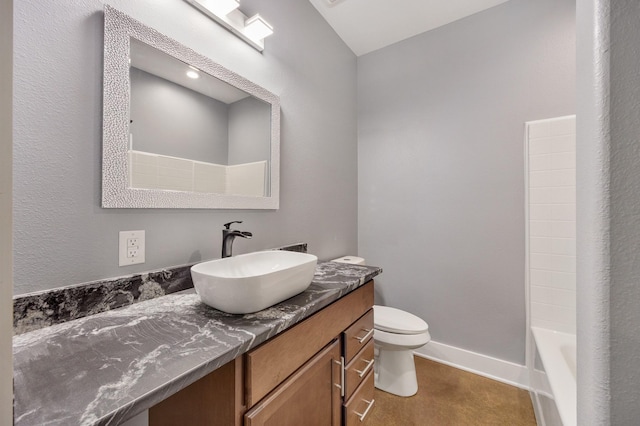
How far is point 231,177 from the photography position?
1320 mm

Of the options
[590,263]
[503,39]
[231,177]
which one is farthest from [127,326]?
[503,39]

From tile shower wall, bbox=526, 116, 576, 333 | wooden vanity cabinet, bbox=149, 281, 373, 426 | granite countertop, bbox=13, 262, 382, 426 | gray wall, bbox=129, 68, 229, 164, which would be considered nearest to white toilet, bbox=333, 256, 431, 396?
wooden vanity cabinet, bbox=149, 281, 373, 426

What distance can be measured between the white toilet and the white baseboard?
0.42 meters

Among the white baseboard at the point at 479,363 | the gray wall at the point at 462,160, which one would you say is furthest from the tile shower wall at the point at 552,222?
the white baseboard at the point at 479,363

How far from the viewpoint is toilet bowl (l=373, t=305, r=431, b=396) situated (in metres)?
1.61

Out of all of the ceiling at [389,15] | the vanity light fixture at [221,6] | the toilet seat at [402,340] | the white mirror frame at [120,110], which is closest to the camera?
the white mirror frame at [120,110]

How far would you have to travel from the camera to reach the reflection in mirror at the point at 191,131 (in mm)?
986

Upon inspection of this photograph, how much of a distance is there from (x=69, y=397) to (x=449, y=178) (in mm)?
2215

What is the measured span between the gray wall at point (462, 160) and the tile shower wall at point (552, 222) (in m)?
0.07

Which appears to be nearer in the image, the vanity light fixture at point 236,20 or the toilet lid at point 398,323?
the vanity light fixture at point 236,20

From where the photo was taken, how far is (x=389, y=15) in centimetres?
197

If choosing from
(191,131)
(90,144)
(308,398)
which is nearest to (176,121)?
(191,131)

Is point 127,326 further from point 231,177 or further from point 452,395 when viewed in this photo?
point 452,395

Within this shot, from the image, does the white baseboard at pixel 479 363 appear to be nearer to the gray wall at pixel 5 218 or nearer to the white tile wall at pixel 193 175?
the white tile wall at pixel 193 175
